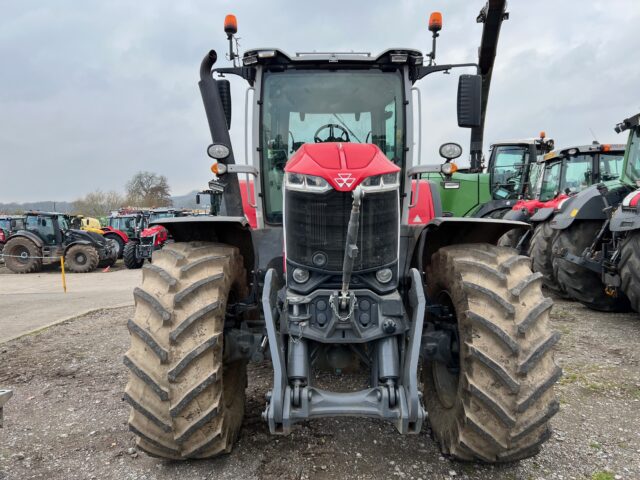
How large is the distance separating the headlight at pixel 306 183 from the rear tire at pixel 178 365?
685 millimetres

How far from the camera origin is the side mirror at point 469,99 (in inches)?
133

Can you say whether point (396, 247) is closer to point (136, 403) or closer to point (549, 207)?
point (136, 403)

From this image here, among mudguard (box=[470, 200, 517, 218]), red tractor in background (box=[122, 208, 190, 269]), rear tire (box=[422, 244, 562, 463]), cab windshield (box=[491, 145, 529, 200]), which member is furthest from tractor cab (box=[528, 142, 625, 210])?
red tractor in background (box=[122, 208, 190, 269])

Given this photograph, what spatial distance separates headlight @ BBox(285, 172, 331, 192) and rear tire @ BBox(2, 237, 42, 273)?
1729 cm

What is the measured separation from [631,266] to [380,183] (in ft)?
14.1

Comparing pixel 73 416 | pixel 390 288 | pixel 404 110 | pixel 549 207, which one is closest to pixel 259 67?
pixel 404 110

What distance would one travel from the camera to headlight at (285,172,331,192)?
2.50 meters

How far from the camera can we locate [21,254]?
17.1 m

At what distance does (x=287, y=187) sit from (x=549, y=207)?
6787 mm

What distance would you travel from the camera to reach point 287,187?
2.68 meters

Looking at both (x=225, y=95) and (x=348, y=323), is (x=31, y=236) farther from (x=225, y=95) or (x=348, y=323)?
(x=348, y=323)

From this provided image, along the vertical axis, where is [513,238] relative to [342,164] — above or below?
below

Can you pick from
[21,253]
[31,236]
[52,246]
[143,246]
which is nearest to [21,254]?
[21,253]

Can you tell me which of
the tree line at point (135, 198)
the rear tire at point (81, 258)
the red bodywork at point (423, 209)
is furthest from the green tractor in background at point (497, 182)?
the tree line at point (135, 198)
